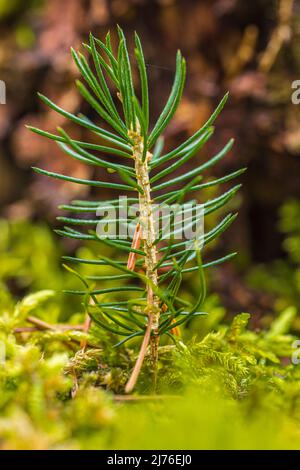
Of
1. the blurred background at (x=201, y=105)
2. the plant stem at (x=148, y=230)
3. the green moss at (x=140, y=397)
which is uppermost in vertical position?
the blurred background at (x=201, y=105)

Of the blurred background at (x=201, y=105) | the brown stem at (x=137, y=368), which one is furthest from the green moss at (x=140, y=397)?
the blurred background at (x=201, y=105)

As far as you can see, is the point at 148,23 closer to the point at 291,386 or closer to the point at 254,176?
the point at 254,176

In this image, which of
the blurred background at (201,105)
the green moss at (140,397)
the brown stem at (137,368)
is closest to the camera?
the green moss at (140,397)

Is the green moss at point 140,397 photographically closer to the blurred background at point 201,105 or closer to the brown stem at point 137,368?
the brown stem at point 137,368

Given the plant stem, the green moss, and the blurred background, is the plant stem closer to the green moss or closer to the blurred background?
the green moss

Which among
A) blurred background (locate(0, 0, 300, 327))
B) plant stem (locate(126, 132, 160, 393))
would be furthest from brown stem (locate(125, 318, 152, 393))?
blurred background (locate(0, 0, 300, 327))

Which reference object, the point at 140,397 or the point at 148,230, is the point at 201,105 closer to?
the point at 148,230

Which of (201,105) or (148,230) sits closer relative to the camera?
(148,230)

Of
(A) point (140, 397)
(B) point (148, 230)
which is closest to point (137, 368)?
(A) point (140, 397)

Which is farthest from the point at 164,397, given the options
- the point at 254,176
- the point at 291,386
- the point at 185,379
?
the point at 254,176

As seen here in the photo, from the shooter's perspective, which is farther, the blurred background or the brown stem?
the blurred background
